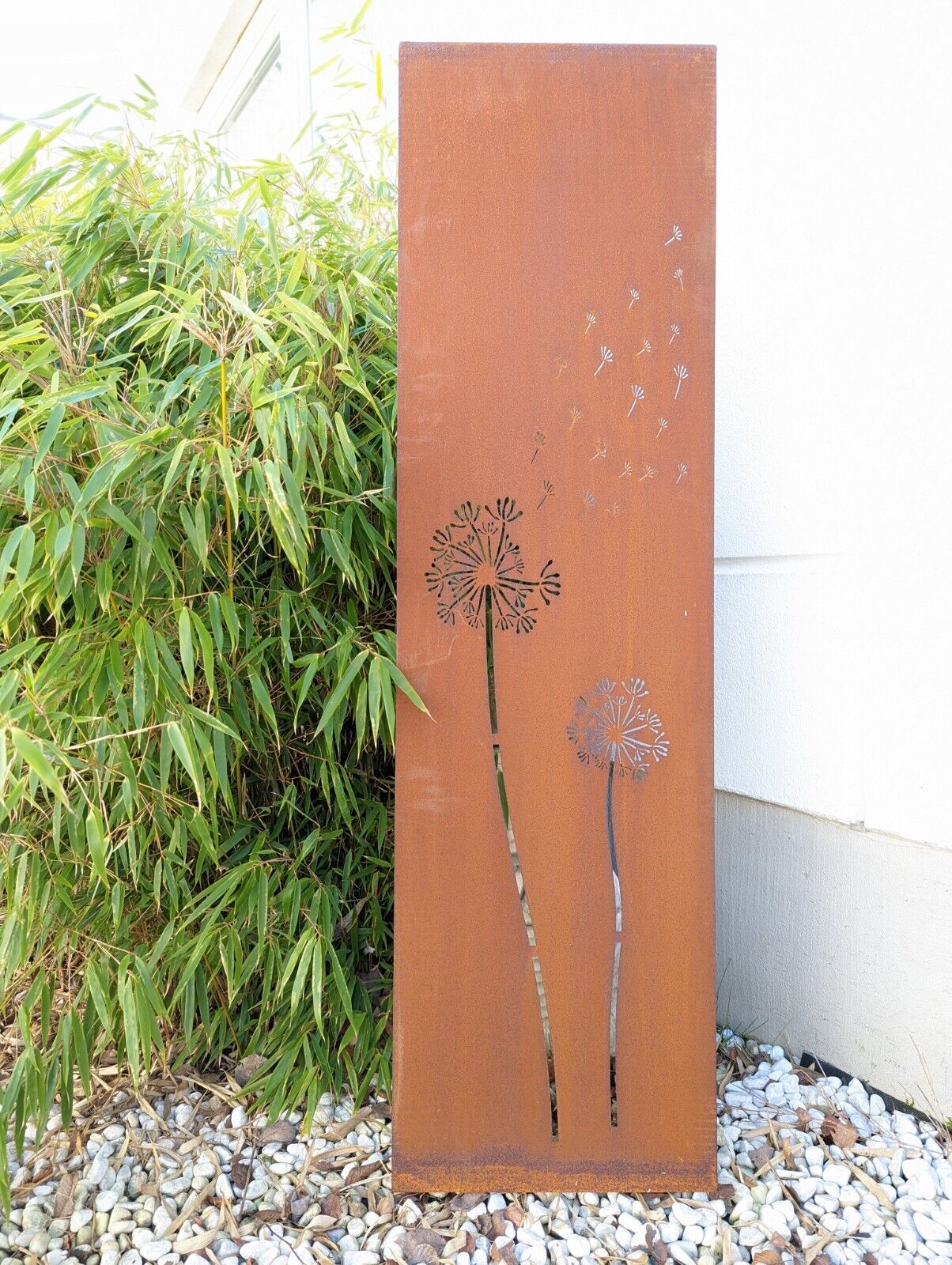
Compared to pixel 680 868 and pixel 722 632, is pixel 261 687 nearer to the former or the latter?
pixel 680 868

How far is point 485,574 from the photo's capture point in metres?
1.66

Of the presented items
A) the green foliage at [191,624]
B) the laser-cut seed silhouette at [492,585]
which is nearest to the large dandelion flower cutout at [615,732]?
the laser-cut seed silhouette at [492,585]

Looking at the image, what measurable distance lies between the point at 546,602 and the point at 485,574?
12 cm

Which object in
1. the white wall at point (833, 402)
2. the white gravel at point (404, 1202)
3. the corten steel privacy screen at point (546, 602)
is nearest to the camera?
the white gravel at point (404, 1202)

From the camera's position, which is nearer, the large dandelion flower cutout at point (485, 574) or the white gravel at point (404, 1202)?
the white gravel at point (404, 1202)

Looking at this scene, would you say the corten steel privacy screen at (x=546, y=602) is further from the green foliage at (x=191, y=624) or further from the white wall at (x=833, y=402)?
the white wall at (x=833, y=402)

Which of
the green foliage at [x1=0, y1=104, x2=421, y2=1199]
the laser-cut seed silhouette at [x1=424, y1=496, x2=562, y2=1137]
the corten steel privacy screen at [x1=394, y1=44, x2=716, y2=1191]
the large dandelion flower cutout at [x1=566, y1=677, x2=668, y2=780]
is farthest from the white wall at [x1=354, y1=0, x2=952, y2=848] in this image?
the green foliage at [x1=0, y1=104, x2=421, y2=1199]

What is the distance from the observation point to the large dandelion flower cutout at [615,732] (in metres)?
1.66

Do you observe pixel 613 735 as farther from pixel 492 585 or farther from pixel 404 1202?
pixel 404 1202

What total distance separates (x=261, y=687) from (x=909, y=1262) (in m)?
1.41

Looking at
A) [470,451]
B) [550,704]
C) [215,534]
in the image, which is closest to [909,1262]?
[550,704]

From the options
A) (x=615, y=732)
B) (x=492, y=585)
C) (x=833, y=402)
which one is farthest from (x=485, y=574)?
(x=833, y=402)

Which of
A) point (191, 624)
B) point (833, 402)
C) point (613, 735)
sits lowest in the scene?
point (613, 735)

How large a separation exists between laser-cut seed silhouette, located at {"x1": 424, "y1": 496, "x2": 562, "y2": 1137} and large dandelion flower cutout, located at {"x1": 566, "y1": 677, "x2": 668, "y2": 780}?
15 cm
